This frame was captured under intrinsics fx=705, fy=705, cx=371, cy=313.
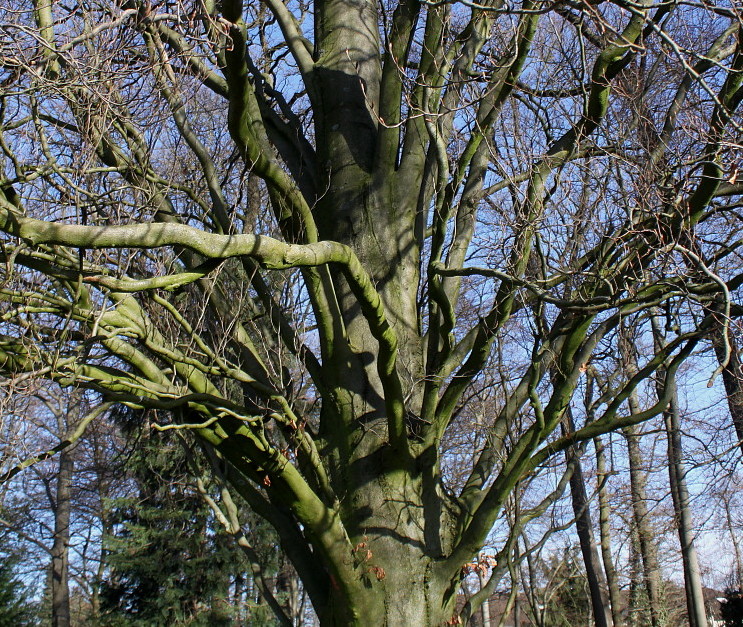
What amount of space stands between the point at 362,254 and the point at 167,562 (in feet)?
29.0

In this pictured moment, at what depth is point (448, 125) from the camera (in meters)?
5.52

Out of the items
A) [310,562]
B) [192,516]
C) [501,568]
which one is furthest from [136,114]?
[192,516]

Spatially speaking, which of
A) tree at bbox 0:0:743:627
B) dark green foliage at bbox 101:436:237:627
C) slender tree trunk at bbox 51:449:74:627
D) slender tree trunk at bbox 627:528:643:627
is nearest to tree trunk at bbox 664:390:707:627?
tree at bbox 0:0:743:627

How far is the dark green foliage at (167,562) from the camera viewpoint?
1151 cm

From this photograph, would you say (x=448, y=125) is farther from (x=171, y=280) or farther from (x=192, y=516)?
(x=192, y=516)

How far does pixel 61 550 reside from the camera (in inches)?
698

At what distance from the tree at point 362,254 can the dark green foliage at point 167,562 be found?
7314mm

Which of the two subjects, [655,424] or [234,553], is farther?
[234,553]

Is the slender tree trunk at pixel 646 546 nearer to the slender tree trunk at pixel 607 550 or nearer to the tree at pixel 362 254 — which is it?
the slender tree trunk at pixel 607 550

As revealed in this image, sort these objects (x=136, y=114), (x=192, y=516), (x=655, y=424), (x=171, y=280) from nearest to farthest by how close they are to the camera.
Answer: (x=171, y=280), (x=136, y=114), (x=655, y=424), (x=192, y=516)

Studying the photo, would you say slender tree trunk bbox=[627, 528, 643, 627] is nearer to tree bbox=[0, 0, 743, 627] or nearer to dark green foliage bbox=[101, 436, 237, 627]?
dark green foliage bbox=[101, 436, 237, 627]

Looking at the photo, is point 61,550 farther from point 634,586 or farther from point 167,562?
point 634,586

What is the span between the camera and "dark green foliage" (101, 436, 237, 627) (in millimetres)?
11508

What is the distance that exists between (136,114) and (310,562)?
10.8 feet
